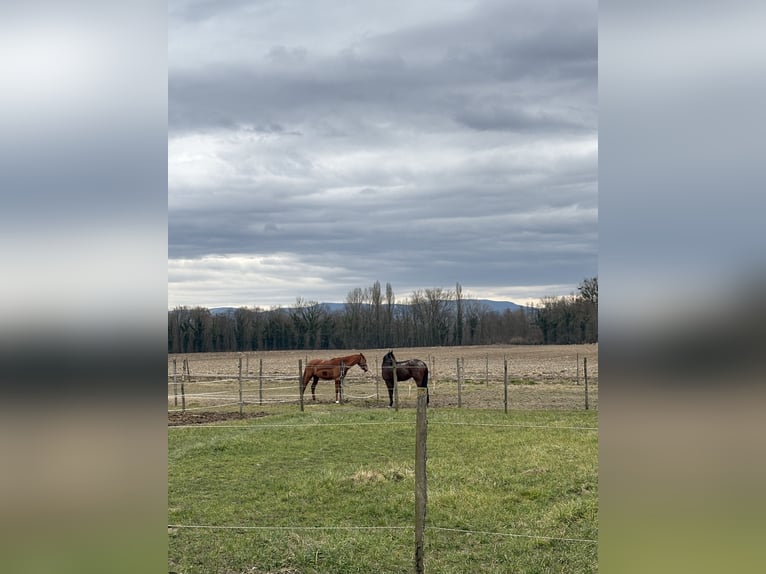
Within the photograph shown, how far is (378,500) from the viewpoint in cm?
634

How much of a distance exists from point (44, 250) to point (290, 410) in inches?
537

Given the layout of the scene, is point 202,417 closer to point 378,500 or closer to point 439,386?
point 378,500

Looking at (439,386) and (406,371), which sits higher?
(406,371)

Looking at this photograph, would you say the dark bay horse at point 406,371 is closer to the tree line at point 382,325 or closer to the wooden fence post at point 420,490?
the wooden fence post at point 420,490

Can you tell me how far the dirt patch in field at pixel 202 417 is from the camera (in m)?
Answer: 13.1

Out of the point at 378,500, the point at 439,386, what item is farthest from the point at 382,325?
the point at 378,500

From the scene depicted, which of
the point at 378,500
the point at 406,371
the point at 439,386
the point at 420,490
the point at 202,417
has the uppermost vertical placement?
the point at 420,490

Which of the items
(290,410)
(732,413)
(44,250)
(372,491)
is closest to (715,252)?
(732,413)

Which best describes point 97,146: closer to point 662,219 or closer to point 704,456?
point 662,219

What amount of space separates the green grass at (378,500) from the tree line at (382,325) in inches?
1071

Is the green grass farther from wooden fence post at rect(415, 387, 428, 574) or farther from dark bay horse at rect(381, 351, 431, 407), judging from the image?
dark bay horse at rect(381, 351, 431, 407)

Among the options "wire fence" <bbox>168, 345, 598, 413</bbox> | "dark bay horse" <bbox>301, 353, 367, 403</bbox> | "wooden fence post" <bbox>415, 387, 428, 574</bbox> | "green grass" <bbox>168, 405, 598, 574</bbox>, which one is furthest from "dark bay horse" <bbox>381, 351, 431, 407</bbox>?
"wooden fence post" <bbox>415, 387, 428, 574</bbox>

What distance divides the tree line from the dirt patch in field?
2211cm

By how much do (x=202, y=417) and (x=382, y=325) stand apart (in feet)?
95.0
